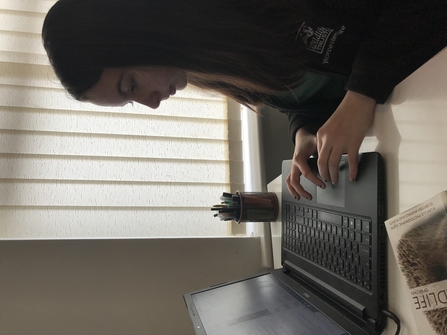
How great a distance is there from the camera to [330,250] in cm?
44

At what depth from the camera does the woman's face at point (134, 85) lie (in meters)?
0.59

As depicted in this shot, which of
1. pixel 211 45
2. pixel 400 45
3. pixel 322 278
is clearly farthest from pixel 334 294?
pixel 211 45

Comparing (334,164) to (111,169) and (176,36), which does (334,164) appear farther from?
(111,169)

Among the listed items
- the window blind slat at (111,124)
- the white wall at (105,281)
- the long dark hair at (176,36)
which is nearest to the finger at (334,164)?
the long dark hair at (176,36)

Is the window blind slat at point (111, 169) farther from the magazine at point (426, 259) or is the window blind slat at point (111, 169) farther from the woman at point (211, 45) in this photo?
the magazine at point (426, 259)

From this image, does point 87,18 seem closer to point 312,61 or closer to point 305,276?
point 312,61

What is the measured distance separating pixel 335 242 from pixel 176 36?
0.42 m

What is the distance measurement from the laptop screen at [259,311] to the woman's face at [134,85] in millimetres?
416

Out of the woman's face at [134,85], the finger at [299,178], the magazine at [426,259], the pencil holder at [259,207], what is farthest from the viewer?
the pencil holder at [259,207]

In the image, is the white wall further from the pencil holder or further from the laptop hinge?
the laptop hinge

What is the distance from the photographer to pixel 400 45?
389 mm

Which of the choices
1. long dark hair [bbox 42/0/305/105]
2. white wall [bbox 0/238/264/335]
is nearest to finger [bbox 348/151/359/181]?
long dark hair [bbox 42/0/305/105]

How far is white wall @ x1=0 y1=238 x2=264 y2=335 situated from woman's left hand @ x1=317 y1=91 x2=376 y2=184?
2.04 feet

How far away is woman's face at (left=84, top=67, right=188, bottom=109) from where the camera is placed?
589 millimetres
